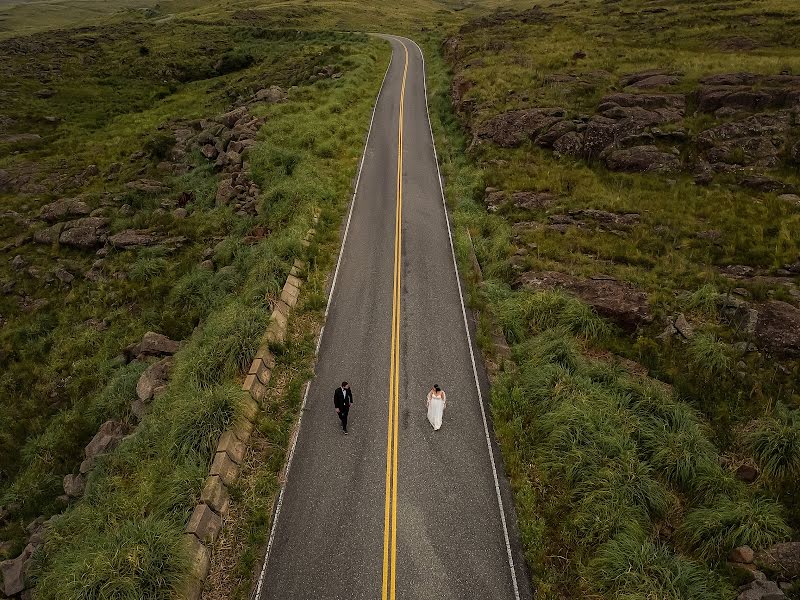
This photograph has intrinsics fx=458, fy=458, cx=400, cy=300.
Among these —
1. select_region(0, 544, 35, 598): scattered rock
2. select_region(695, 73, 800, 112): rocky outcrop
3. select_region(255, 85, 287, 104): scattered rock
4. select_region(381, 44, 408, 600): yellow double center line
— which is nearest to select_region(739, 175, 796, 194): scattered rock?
select_region(695, 73, 800, 112): rocky outcrop

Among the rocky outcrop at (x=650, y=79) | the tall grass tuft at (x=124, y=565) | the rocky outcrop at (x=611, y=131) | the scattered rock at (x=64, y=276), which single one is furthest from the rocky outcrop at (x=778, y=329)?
the scattered rock at (x=64, y=276)

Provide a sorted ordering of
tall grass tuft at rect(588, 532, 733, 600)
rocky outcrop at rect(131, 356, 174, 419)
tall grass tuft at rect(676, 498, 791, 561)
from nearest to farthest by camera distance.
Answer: tall grass tuft at rect(588, 532, 733, 600) < tall grass tuft at rect(676, 498, 791, 561) < rocky outcrop at rect(131, 356, 174, 419)

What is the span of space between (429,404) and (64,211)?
31.9 m

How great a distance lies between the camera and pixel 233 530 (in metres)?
11.6

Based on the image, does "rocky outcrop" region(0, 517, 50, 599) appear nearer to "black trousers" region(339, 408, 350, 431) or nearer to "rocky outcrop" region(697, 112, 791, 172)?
"black trousers" region(339, 408, 350, 431)

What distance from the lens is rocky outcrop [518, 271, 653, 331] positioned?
16844 millimetres

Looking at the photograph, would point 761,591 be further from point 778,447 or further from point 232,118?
point 232,118

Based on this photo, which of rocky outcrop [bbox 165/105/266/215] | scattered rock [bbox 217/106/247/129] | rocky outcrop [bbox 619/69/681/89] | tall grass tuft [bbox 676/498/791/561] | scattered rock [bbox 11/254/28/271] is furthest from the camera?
scattered rock [bbox 217/106/247/129]

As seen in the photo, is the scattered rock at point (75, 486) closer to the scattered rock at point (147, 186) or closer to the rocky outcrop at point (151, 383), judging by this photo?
the rocky outcrop at point (151, 383)

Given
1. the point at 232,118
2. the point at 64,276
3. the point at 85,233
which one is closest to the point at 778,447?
the point at 64,276

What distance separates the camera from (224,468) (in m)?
12.4

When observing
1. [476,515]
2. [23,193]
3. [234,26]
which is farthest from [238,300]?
[234,26]

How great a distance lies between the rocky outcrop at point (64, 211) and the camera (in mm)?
32000

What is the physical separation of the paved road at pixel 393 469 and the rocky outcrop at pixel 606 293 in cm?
366
